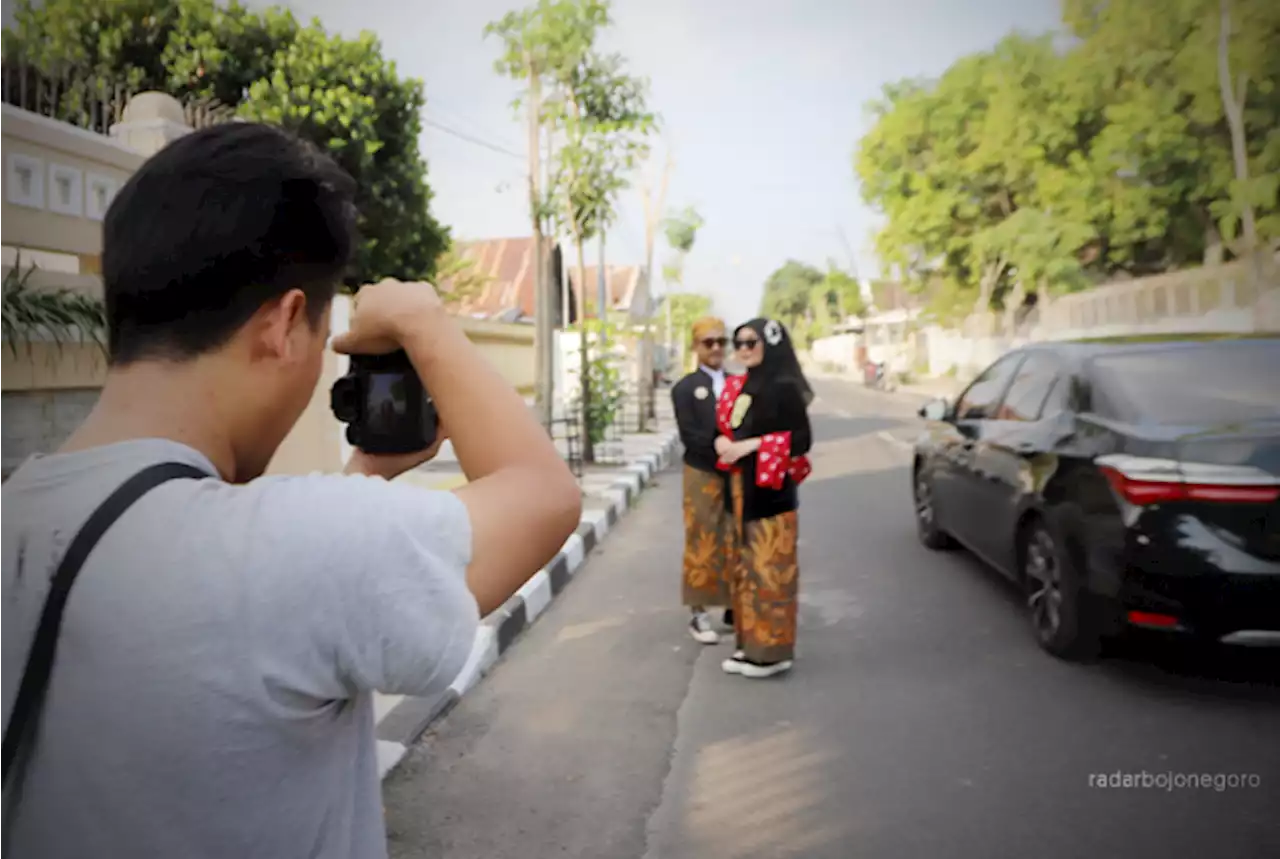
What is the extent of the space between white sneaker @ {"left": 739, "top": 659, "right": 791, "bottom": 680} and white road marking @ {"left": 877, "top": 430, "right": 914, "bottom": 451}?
890 cm

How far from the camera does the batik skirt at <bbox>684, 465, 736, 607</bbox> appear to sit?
4281 millimetres

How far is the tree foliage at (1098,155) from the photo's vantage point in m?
9.41

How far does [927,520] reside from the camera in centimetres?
614

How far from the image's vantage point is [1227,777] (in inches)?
108

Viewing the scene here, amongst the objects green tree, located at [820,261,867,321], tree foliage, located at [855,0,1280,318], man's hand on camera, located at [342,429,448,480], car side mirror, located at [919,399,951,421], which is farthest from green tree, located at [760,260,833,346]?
man's hand on camera, located at [342,429,448,480]

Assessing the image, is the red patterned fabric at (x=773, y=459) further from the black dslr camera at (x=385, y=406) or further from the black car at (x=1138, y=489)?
the black dslr camera at (x=385, y=406)

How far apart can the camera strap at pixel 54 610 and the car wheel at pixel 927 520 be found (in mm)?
5577

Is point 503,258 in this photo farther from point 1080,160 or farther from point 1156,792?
point 1156,792

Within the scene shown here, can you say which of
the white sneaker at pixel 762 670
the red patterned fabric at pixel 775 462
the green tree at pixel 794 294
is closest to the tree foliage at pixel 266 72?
the red patterned fabric at pixel 775 462

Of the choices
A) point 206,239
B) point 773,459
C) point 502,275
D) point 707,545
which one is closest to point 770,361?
point 773,459

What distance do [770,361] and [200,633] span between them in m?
3.17

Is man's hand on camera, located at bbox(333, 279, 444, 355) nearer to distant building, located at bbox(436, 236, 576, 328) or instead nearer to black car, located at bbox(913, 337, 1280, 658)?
black car, located at bbox(913, 337, 1280, 658)

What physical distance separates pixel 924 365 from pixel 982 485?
23.4 m

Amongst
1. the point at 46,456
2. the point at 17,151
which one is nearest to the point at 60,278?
the point at 17,151
